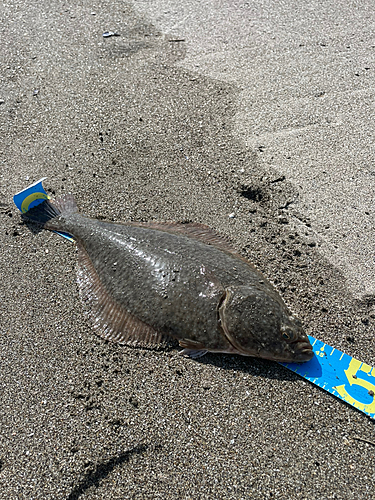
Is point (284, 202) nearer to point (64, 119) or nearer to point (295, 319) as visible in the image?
point (295, 319)

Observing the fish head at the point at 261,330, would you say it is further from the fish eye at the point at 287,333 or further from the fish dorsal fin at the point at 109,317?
the fish dorsal fin at the point at 109,317

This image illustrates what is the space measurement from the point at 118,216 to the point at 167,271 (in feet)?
3.68

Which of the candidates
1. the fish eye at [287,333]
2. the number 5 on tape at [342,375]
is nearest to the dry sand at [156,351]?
the number 5 on tape at [342,375]

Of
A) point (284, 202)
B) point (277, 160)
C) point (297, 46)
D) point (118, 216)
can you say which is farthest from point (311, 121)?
point (118, 216)

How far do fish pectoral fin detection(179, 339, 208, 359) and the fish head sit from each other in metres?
0.20

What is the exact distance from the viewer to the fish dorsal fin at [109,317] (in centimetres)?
303

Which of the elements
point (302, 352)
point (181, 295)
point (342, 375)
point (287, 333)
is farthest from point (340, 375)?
point (181, 295)

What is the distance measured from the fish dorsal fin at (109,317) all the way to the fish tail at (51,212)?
61 cm

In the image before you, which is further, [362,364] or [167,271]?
[167,271]

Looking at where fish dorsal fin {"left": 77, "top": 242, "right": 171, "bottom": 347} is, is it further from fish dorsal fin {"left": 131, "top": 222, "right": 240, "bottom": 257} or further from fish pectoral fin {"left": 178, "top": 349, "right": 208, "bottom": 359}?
fish dorsal fin {"left": 131, "top": 222, "right": 240, "bottom": 257}

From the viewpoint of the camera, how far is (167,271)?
122 inches

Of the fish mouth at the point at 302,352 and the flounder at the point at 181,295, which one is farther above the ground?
the flounder at the point at 181,295

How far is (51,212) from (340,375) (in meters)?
2.80

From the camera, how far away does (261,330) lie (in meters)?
2.80
